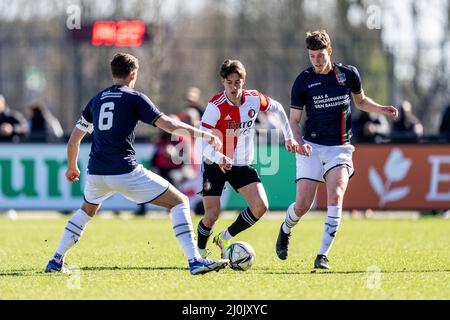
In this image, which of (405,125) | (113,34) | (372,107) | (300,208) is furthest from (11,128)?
(372,107)

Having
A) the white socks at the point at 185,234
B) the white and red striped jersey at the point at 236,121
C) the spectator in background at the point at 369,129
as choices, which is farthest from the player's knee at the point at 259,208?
the spectator in background at the point at 369,129

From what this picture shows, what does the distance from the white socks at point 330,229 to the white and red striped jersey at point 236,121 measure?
0.90m

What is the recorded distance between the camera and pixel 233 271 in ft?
34.4

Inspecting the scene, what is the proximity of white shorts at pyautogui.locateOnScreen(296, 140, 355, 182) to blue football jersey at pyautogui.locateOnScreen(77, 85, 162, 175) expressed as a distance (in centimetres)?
210

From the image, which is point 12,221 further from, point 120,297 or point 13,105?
point 13,105

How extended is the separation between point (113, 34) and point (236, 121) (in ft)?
51.0

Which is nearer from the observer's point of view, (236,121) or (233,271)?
(233,271)

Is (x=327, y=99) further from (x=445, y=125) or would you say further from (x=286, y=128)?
(x=445, y=125)

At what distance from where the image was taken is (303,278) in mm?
9750

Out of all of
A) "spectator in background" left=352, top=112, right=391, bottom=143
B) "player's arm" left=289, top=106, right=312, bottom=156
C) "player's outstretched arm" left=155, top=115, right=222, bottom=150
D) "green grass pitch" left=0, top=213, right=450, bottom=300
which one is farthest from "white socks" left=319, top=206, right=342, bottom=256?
"spectator in background" left=352, top=112, right=391, bottom=143

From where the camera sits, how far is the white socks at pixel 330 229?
35.1ft

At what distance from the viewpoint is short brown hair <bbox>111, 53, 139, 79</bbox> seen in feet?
32.0

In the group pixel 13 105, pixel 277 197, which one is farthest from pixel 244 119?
pixel 13 105
